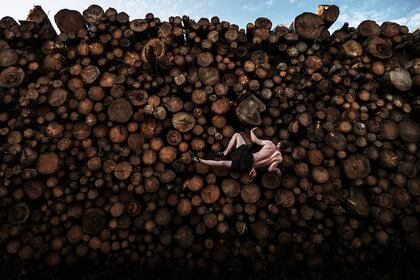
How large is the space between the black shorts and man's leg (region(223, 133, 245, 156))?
4.5 inches

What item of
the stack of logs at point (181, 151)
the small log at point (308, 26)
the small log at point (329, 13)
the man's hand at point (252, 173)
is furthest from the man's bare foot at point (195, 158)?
the small log at point (329, 13)

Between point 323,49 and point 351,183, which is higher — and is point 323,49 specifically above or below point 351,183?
above

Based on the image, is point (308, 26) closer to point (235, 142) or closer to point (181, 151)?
point (235, 142)

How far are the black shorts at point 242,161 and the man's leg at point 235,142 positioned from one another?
11 cm

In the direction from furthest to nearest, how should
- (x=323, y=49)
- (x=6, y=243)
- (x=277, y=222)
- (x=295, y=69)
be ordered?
(x=323, y=49), (x=295, y=69), (x=277, y=222), (x=6, y=243)

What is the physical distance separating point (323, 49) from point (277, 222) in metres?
3.10

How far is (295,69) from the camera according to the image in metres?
4.00

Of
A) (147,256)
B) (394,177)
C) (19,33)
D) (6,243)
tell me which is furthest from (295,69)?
(6,243)

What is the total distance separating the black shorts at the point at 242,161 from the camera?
3.51 metres

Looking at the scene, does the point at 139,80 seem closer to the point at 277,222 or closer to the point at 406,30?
the point at 277,222

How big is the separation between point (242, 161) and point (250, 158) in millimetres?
123

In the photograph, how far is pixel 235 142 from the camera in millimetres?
3656

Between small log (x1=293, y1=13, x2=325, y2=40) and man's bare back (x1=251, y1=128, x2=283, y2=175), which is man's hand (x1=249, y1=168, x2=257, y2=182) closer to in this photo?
man's bare back (x1=251, y1=128, x2=283, y2=175)

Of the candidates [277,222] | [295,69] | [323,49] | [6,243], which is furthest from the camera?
[323,49]
